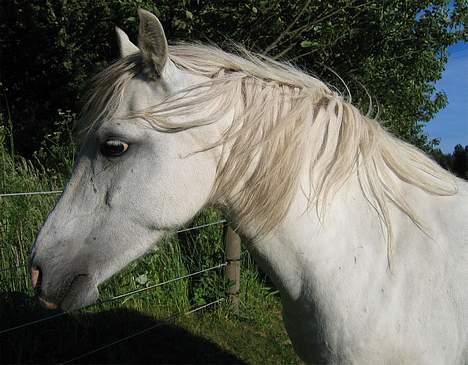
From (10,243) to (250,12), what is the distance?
492 centimetres

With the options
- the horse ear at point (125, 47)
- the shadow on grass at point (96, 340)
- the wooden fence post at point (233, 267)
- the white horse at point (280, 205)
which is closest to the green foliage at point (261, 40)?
the wooden fence post at point (233, 267)

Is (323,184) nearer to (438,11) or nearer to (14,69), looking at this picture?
(438,11)

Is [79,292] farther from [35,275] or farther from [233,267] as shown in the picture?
[233,267]

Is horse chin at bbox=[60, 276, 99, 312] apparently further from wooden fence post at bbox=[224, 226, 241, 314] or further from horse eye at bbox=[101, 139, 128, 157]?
wooden fence post at bbox=[224, 226, 241, 314]

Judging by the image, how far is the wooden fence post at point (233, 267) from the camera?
4.68 meters

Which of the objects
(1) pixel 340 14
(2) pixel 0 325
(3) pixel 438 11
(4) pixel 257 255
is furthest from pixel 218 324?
(3) pixel 438 11

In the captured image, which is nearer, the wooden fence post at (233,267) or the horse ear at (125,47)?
the horse ear at (125,47)

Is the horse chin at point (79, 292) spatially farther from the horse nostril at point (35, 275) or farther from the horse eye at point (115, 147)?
the horse eye at point (115, 147)

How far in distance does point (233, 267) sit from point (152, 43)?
10.9ft

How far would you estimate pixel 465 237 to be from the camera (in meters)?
1.77

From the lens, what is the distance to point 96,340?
3889mm

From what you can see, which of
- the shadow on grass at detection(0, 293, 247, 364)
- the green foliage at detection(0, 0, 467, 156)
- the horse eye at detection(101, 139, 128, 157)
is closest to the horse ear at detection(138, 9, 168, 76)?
the horse eye at detection(101, 139, 128, 157)

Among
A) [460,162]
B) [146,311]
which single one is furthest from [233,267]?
[460,162]

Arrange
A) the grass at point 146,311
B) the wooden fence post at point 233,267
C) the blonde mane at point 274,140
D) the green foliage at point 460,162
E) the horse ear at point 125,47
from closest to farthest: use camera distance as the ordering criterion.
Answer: the blonde mane at point 274,140, the horse ear at point 125,47, the grass at point 146,311, the green foliage at point 460,162, the wooden fence post at point 233,267
